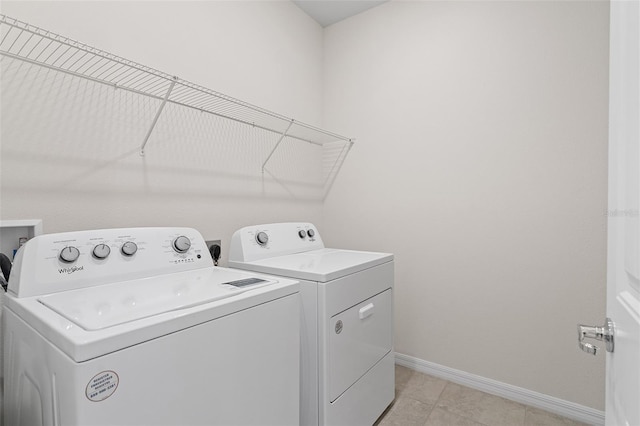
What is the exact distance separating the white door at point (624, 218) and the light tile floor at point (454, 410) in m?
1.23

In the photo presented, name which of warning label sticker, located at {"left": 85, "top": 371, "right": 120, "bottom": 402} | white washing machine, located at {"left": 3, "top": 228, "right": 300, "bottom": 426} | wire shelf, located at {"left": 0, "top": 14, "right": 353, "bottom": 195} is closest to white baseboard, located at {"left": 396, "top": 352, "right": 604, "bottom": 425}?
white washing machine, located at {"left": 3, "top": 228, "right": 300, "bottom": 426}

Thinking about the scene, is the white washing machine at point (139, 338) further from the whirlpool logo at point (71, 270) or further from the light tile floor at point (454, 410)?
the light tile floor at point (454, 410)

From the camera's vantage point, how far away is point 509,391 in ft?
6.15

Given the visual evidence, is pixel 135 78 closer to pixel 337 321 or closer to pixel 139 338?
pixel 139 338

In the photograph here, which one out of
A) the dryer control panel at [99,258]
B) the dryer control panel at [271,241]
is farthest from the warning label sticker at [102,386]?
the dryer control panel at [271,241]

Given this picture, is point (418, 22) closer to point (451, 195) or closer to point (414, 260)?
point (451, 195)

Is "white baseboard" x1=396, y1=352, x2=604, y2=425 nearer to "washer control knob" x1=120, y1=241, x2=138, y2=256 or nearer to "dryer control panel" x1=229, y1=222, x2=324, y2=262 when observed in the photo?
"dryer control panel" x1=229, y1=222, x2=324, y2=262

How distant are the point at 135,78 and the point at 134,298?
110 centimetres

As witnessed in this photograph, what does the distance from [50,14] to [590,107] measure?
253 cm

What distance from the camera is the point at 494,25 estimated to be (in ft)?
6.28

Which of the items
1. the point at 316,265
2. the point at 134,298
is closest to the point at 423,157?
the point at 316,265

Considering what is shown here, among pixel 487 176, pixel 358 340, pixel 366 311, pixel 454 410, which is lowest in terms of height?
pixel 454 410

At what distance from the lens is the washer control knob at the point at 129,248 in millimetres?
1166

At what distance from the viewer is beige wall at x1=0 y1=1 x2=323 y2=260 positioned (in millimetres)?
1189
